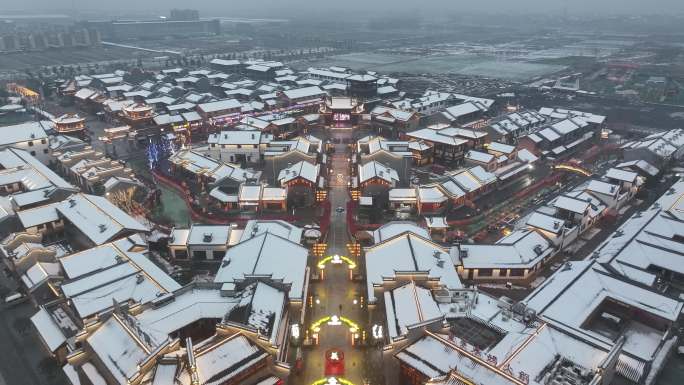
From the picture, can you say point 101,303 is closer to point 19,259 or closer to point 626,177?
point 19,259

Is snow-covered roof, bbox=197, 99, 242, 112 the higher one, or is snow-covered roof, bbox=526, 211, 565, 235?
snow-covered roof, bbox=197, 99, 242, 112

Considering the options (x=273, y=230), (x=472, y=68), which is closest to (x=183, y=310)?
(x=273, y=230)

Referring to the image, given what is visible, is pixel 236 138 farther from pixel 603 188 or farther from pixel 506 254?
pixel 603 188

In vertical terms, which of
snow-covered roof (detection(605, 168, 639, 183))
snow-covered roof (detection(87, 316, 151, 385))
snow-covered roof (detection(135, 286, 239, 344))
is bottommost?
snow-covered roof (detection(135, 286, 239, 344))

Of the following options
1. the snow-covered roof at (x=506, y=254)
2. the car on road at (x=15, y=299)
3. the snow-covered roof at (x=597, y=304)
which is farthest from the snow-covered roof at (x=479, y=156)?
the car on road at (x=15, y=299)

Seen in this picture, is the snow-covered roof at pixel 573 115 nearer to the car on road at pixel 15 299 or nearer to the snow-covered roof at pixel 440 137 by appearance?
the snow-covered roof at pixel 440 137

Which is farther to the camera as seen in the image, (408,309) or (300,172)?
(300,172)

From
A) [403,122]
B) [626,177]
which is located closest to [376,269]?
[626,177]

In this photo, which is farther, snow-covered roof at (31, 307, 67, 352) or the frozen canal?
the frozen canal

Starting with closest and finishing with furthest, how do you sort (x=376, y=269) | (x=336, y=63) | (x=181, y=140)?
(x=376, y=269)
(x=181, y=140)
(x=336, y=63)

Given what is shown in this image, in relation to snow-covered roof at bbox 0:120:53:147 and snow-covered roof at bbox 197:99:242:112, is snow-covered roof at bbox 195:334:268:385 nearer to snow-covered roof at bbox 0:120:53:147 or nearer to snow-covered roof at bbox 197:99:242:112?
snow-covered roof at bbox 0:120:53:147

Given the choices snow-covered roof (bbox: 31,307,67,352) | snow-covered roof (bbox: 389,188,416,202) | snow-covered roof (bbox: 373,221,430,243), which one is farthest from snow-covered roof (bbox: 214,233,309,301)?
snow-covered roof (bbox: 389,188,416,202)
